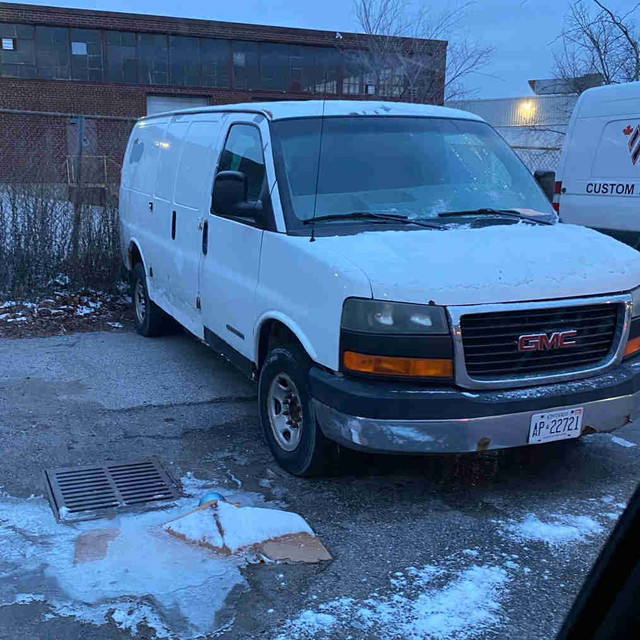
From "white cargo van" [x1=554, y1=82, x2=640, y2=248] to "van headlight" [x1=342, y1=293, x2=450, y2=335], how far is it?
5.04m

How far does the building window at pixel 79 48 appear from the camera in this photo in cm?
3272

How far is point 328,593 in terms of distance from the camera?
3305mm

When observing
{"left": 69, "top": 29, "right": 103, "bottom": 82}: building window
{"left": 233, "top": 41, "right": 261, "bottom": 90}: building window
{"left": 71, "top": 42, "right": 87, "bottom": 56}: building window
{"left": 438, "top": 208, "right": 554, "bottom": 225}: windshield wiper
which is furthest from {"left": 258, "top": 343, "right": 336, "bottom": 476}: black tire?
{"left": 233, "top": 41, "right": 261, "bottom": 90}: building window

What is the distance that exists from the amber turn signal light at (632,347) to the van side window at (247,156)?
8.04ft

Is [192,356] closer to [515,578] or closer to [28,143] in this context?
[28,143]

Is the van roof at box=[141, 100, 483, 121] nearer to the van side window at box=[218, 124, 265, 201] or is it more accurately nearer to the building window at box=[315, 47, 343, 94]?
the van side window at box=[218, 124, 265, 201]

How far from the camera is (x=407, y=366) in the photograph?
12.1ft

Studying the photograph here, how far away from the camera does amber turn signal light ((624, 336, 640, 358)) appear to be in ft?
13.9

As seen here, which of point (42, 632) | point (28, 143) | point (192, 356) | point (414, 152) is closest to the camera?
point (42, 632)

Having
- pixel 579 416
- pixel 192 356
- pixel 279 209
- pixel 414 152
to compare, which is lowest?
pixel 192 356

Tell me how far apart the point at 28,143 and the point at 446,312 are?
275 inches

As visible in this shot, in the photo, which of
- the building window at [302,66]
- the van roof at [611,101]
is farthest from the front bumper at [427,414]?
the building window at [302,66]

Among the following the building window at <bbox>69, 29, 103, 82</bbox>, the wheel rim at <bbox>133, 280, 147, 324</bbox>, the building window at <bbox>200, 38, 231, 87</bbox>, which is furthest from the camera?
the building window at <bbox>200, 38, 231, 87</bbox>

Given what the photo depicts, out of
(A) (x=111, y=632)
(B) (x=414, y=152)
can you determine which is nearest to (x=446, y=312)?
(B) (x=414, y=152)
